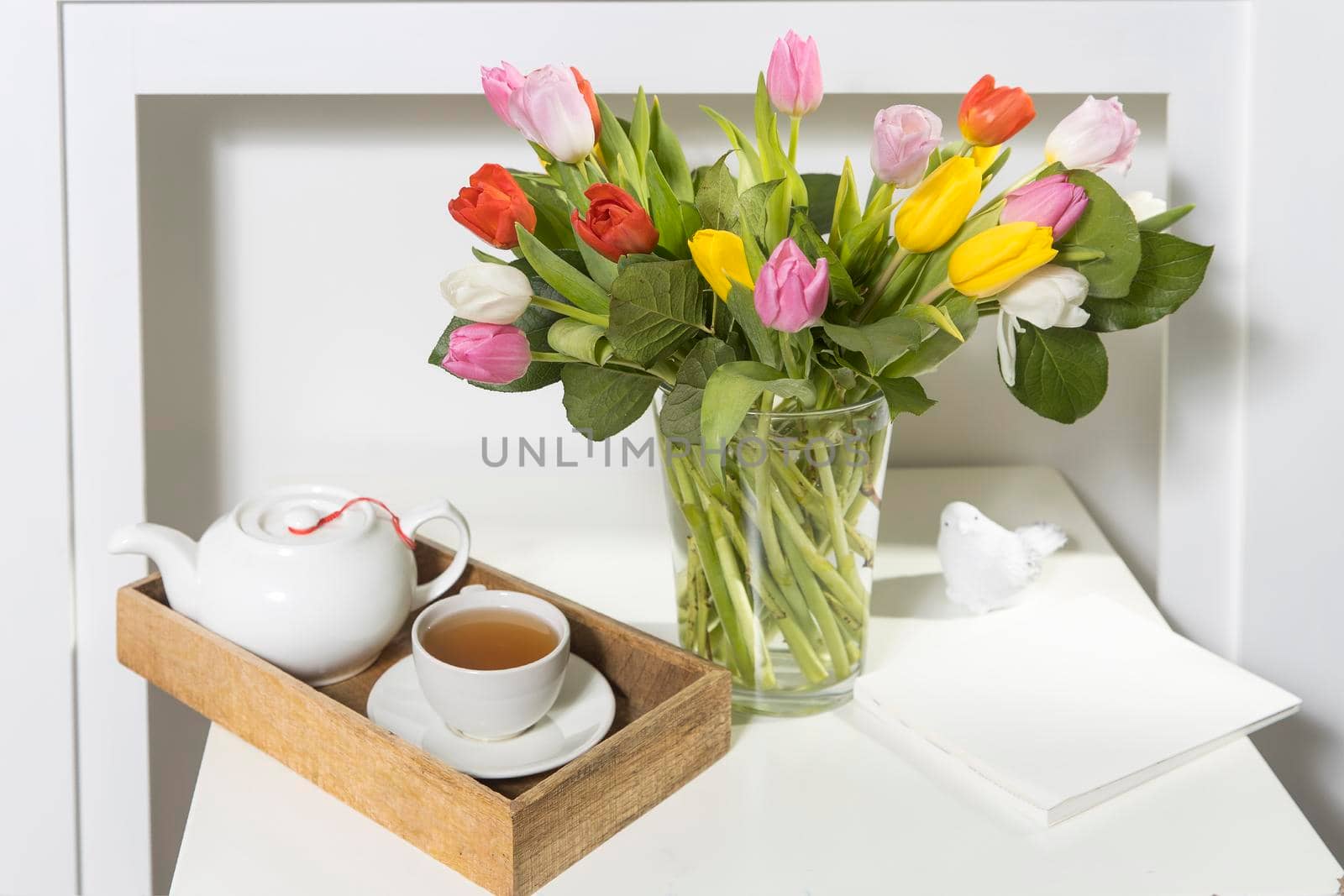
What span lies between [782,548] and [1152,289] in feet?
0.81

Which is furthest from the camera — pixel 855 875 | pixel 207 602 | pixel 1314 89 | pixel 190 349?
pixel 190 349

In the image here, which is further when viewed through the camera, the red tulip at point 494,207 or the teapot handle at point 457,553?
the teapot handle at point 457,553

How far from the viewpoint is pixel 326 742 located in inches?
26.8

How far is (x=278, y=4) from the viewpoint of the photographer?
35.6 inches

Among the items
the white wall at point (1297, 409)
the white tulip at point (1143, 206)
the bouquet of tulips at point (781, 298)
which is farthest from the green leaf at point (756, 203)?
the white wall at point (1297, 409)

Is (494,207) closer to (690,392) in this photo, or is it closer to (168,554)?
(690,392)

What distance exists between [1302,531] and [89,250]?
882 millimetres

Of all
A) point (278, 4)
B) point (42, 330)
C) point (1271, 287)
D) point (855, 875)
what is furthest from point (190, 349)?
point (1271, 287)

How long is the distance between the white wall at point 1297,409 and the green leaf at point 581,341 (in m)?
0.51

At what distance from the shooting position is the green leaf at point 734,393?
593 millimetres

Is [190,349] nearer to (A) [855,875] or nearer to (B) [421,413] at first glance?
(B) [421,413]

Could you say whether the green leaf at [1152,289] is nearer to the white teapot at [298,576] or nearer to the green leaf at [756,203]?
the green leaf at [756,203]

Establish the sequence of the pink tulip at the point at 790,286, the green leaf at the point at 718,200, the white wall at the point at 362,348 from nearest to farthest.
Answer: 1. the pink tulip at the point at 790,286
2. the green leaf at the point at 718,200
3. the white wall at the point at 362,348

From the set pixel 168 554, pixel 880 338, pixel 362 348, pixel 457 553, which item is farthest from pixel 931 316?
pixel 362 348
